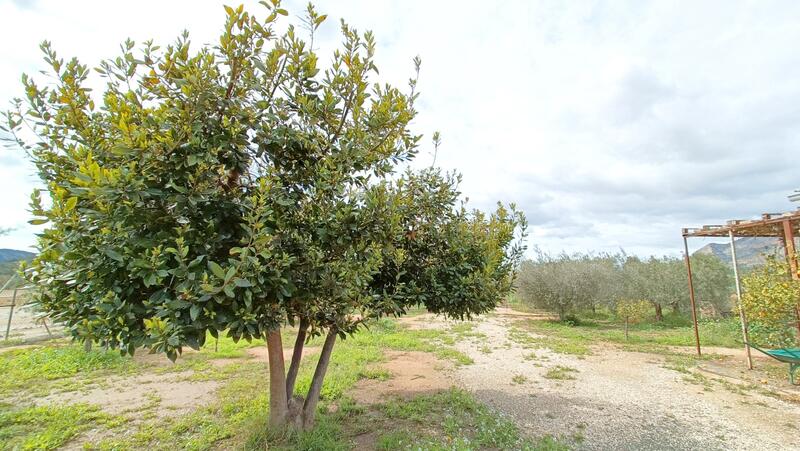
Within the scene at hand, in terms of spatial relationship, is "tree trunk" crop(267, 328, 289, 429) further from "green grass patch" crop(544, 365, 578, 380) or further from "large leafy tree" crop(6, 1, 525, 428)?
"green grass patch" crop(544, 365, 578, 380)

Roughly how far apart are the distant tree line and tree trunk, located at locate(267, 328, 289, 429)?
52.4 ft

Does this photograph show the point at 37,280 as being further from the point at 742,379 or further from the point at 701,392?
the point at 742,379

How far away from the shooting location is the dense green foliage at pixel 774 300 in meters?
7.00

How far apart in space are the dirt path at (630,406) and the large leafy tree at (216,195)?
3.70 metres

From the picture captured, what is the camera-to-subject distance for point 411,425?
200 inches

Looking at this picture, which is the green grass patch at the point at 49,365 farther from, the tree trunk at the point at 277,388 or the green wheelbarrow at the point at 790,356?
the green wheelbarrow at the point at 790,356

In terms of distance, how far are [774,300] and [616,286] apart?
12.1 meters

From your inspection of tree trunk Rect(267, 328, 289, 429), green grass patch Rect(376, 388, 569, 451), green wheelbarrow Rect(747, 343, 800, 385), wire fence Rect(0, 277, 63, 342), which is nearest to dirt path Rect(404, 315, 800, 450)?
green grass patch Rect(376, 388, 569, 451)

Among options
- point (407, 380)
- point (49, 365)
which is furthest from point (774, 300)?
point (49, 365)

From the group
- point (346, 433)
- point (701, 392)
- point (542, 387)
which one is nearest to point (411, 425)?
point (346, 433)

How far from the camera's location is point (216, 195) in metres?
2.60

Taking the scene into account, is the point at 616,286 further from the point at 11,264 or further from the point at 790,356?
the point at 11,264

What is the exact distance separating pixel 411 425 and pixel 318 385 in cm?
146

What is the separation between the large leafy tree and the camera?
2.19 metres
